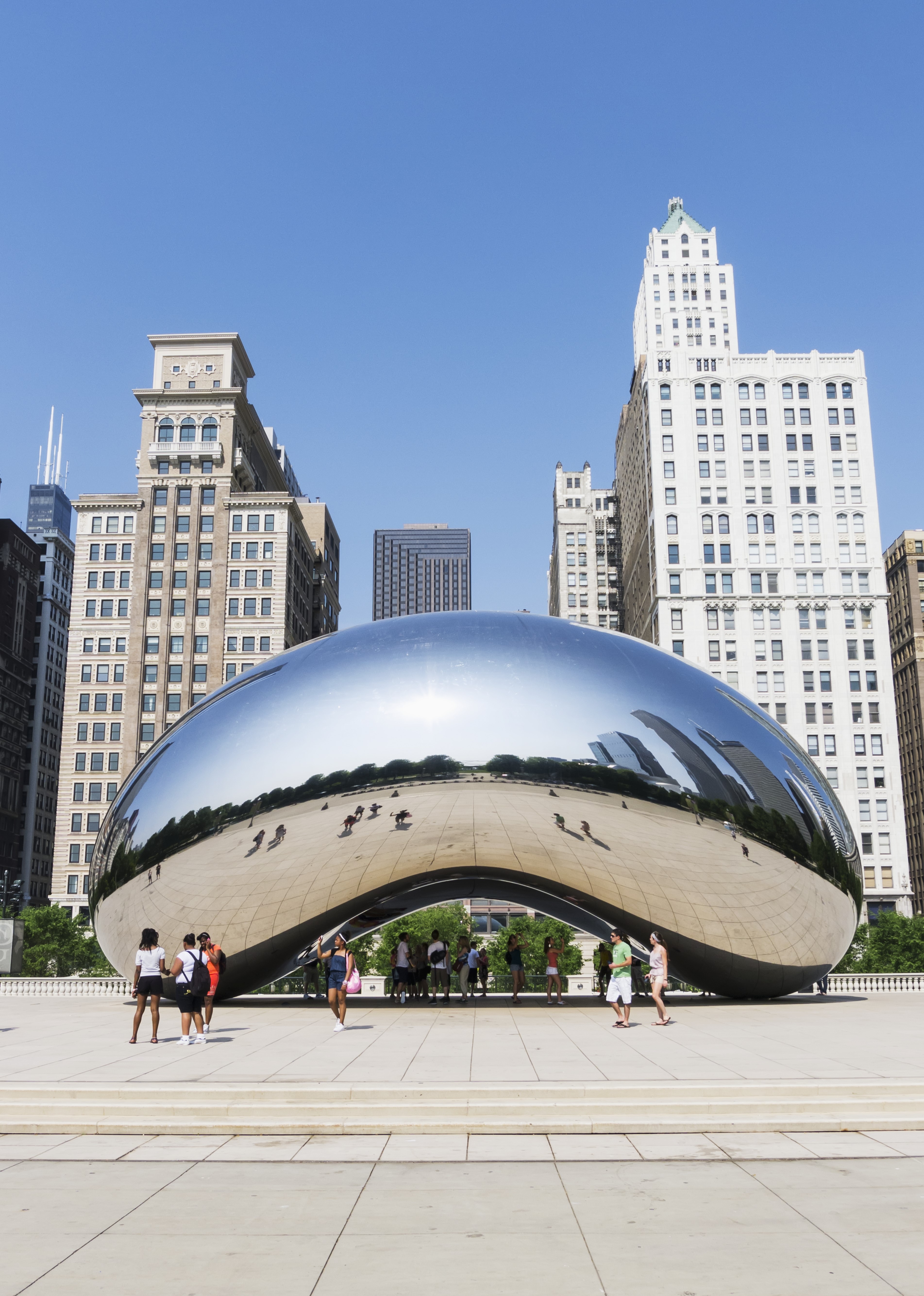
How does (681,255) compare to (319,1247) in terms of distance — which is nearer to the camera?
(319,1247)

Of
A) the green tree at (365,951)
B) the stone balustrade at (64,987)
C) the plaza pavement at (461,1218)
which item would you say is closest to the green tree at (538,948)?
the green tree at (365,951)

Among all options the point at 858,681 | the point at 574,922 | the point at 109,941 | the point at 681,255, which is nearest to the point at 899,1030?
the point at 574,922

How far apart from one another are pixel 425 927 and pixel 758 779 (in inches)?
2877

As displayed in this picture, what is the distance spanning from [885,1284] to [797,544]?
10716 cm

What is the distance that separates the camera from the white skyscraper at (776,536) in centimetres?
10325

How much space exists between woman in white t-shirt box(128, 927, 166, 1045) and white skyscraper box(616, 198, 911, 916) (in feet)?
298

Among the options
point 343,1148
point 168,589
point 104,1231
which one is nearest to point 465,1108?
point 343,1148

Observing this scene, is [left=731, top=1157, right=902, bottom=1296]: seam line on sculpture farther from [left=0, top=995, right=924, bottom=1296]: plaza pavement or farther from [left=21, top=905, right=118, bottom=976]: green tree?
[left=21, top=905, right=118, bottom=976]: green tree

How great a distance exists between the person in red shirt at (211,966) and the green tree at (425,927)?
1937 inches

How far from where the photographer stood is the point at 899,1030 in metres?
15.7

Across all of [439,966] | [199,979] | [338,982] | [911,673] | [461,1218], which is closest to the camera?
[461,1218]

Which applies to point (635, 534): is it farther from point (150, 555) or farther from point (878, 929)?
point (878, 929)

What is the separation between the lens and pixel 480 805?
1623 centimetres

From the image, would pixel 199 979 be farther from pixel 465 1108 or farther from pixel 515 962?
pixel 515 962
